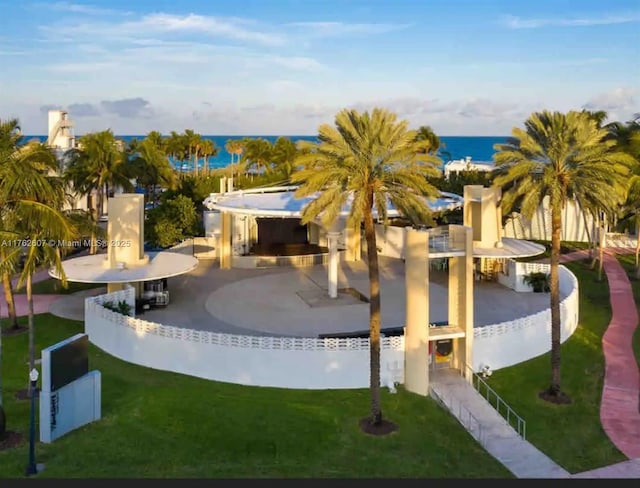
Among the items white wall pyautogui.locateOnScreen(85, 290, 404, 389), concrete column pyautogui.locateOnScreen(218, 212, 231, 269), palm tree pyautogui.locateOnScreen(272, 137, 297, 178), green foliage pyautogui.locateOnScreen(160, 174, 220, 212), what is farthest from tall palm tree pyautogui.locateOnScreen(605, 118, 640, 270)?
palm tree pyautogui.locateOnScreen(272, 137, 297, 178)

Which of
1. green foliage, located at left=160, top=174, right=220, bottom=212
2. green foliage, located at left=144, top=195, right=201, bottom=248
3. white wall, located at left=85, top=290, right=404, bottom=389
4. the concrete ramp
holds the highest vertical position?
green foliage, located at left=160, top=174, right=220, bottom=212

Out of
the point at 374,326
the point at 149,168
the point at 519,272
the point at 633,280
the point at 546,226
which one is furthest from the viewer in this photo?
the point at 546,226

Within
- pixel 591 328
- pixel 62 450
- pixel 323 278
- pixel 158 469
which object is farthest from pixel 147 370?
pixel 591 328

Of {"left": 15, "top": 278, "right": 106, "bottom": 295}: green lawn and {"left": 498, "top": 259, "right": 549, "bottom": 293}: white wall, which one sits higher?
{"left": 498, "top": 259, "right": 549, "bottom": 293}: white wall

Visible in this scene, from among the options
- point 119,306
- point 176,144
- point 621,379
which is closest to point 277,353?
point 119,306

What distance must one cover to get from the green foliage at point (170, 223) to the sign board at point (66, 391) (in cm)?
2296

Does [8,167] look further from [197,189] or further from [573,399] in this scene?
[197,189]

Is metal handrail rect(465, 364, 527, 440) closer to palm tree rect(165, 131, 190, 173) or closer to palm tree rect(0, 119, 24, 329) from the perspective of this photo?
palm tree rect(0, 119, 24, 329)

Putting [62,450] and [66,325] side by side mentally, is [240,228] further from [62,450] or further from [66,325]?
[62,450]

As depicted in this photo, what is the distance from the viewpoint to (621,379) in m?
27.2

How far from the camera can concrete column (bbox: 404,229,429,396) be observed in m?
25.4

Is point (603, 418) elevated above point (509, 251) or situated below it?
below

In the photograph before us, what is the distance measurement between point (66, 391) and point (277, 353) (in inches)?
316

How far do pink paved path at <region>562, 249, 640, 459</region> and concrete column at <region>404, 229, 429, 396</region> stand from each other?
680cm
